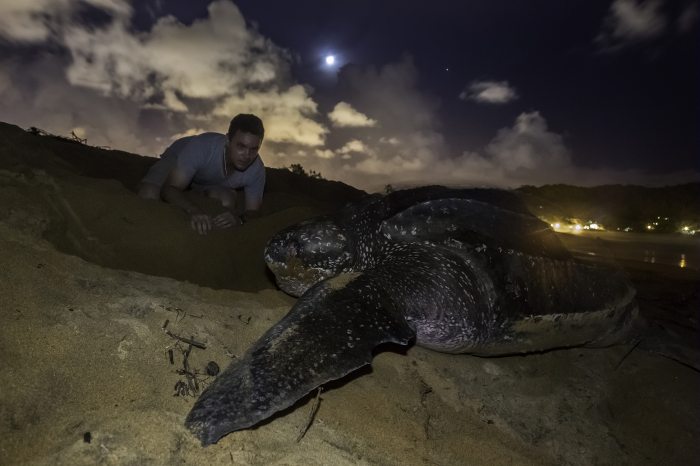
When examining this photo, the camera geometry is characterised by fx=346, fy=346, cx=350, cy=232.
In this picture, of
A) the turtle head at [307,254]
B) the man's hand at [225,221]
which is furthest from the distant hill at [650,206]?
the man's hand at [225,221]

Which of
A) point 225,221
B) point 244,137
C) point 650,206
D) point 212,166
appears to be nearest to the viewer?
point 225,221

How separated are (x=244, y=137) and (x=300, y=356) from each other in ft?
8.20

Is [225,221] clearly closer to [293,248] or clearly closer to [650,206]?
[293,248]

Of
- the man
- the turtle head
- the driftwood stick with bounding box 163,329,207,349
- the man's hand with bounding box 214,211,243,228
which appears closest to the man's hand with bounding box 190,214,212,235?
the man's hand with bounding box 214,211,243,228

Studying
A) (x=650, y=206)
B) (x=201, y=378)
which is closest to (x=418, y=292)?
(x=201, y=378)

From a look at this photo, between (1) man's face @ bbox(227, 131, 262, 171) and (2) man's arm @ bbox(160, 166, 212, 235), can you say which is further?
(1) man's face @ bbox(227, 131, 262, 171)

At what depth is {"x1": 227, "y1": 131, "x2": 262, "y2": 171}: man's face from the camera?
314 centimetres

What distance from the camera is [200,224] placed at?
2510mm

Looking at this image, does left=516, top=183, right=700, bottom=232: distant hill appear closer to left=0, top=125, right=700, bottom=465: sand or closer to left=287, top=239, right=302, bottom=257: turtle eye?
left=0, top=125, right=700, bottom=465: sand

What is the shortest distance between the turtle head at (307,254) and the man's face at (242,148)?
1.29 meters

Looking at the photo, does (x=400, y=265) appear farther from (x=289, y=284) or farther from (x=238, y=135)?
(x=238, y=135)

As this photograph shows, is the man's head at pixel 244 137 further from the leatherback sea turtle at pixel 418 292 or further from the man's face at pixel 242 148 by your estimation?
the leatherback sea turtle at pixel 418 292

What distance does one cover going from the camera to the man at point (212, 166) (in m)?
3.12

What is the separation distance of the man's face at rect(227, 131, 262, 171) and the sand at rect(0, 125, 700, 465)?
0.94 metres
